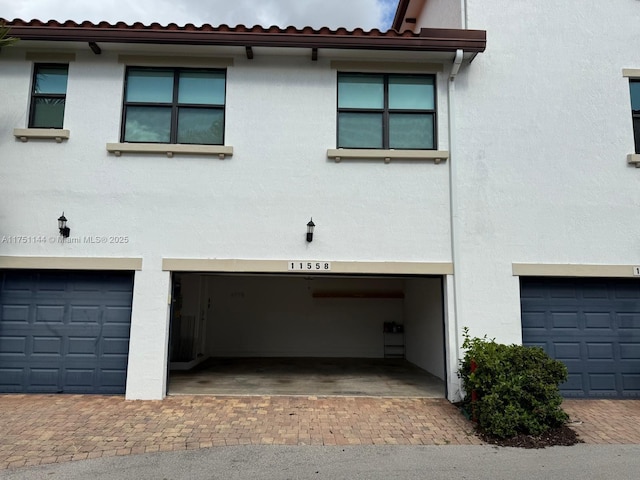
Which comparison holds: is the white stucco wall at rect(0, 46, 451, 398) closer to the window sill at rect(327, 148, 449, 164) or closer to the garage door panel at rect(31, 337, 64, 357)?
the window sill at rect(327, 148, 449, 164)

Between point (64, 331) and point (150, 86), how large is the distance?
4689 mm

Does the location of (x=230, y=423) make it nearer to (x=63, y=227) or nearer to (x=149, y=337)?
(x=149, y=337)

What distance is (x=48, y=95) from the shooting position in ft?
27.6

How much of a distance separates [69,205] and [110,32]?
3105mm

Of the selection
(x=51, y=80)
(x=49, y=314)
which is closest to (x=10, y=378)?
(x=49, y=314)

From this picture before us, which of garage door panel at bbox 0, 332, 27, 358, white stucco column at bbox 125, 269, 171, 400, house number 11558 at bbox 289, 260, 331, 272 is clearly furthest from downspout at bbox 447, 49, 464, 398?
garage door panel at bbox 0, 332, 27, 358

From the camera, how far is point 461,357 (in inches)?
310

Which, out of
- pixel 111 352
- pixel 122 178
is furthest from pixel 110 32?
pixel 111 352

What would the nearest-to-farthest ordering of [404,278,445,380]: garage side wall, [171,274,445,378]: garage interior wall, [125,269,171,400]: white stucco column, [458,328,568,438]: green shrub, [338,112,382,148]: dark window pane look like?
[458,328,568,438]: green shrub < [125,269,171,400]: white stucco column < [338,112,382,148]: dark window pane < [404,278,445,380]: garage side wall < [171,274,445,378]: garage interior wall

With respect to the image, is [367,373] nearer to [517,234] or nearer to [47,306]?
[517,234]

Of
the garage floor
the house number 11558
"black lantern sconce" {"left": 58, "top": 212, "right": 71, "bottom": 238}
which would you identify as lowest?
the garage floor

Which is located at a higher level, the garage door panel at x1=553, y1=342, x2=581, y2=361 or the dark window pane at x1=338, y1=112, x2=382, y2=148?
the dark window pane at x1=338, y1=112, x2=382, y2=148

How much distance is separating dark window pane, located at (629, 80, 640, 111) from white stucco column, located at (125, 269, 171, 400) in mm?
9185

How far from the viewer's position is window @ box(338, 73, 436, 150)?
8.49m
